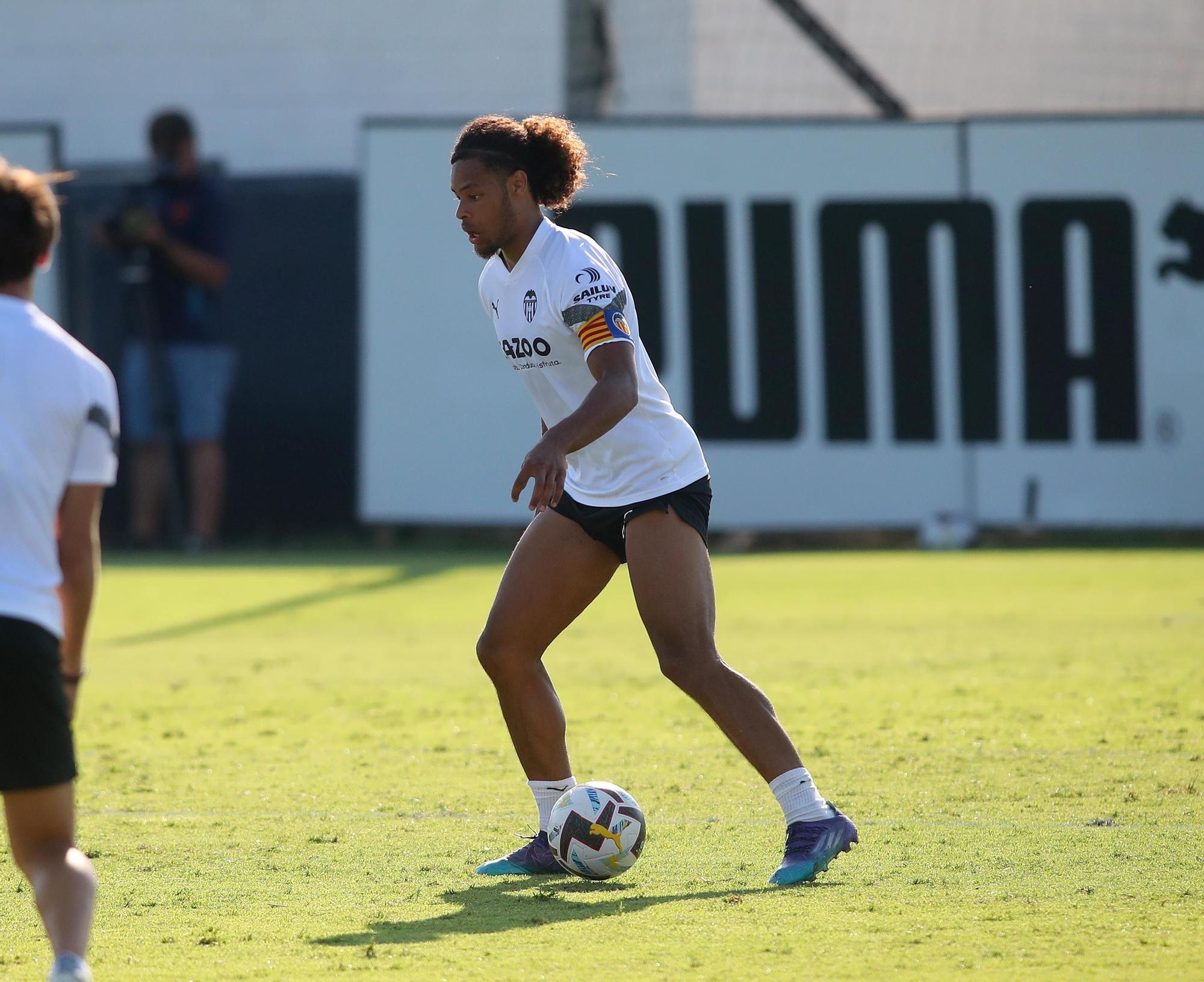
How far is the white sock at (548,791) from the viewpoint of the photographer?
520cm

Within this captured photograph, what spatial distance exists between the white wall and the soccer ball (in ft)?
44.8

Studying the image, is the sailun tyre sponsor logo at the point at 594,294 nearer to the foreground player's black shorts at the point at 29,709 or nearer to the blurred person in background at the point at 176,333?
the foreground player's black shorts at the point at 29,709

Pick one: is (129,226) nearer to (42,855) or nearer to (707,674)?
(707,674)

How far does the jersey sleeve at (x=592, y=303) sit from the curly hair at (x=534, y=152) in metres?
0.35

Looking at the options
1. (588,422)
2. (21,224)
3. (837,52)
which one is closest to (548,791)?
(588,422)

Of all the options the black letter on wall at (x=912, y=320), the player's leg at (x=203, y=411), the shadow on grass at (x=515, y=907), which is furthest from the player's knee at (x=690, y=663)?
the player's leg at (x=203, y=411)

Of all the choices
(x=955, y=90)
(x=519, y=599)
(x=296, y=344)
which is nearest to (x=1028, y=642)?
(x=519, y=599)

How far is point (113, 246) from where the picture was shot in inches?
577

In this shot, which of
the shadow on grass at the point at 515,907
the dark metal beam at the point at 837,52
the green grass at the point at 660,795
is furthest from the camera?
the dark metal beam at the point at 837,52

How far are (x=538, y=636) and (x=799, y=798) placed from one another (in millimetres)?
846

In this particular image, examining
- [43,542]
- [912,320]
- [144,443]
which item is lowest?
[144,443]

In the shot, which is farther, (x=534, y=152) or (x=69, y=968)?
(x=534, y=152)

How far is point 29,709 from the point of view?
3.43 m

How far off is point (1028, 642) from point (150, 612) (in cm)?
547
